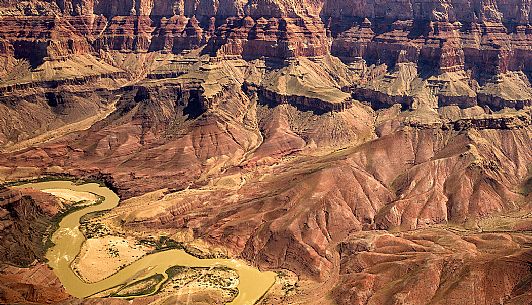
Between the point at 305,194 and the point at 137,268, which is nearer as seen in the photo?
the point at 137,268

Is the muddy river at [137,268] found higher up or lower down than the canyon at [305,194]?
lower down

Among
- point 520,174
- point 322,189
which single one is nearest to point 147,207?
point 322,189

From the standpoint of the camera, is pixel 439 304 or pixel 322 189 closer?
pixel 439 304

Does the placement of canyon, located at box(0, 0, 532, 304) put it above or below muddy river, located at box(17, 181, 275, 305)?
above

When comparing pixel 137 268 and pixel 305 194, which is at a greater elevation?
pixel 305 194

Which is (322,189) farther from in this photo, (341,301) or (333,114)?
(333,114)

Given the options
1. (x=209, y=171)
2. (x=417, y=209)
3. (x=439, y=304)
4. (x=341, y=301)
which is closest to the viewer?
(x=439, y=304)

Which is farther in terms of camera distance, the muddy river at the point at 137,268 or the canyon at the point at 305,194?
the muddy river at the point at 137,268

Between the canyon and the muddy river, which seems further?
the muddy river
